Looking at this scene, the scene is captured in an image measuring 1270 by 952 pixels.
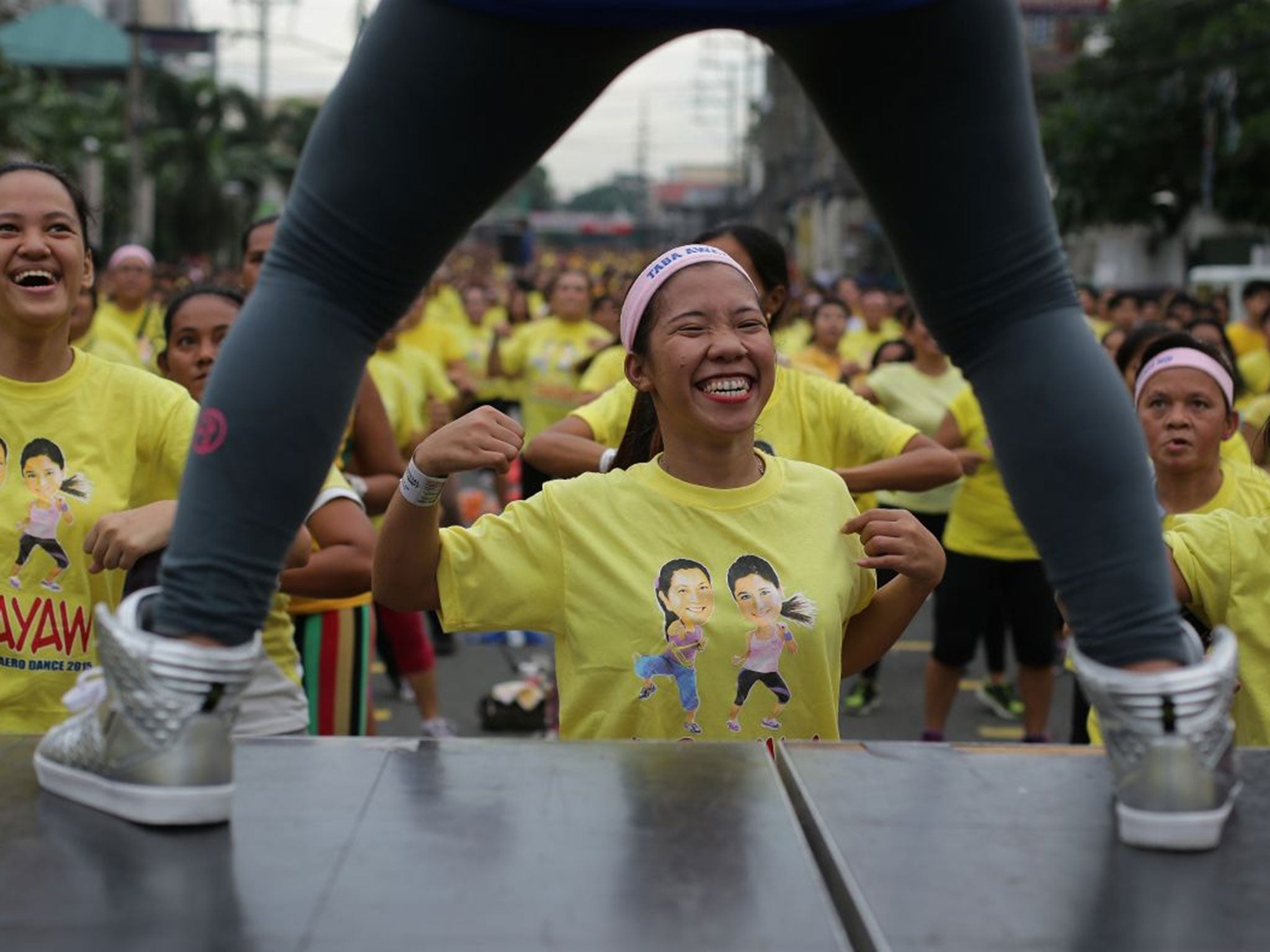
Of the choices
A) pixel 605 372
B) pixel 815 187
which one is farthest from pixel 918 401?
pixel 815 187

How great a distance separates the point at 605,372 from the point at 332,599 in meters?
3.81

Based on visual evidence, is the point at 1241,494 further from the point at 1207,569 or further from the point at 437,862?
the point at 437,862

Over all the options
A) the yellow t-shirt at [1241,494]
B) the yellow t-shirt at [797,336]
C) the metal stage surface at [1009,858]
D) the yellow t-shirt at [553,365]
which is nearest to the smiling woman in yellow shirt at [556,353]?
the yellow t-shirt at [553,365]

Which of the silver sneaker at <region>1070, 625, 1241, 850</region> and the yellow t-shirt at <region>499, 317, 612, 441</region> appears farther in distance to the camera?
the yellow t-shirt at <region>499, 317, 612, 441</region>

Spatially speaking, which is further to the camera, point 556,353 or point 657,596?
point 556,353

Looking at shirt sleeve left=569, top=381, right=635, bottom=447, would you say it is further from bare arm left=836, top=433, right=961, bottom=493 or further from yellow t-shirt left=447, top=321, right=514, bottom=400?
yellow t-shirt left=447, top=321, right=514, bottom=400

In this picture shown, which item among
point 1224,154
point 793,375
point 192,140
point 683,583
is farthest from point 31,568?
point 192,140

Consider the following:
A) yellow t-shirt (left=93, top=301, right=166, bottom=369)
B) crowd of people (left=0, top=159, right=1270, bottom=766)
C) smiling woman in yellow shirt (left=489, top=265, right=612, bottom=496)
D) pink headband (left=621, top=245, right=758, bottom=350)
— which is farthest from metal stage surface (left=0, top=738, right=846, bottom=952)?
smiling woman in yellow shirt (left=489, top=265, right=612, bottom=496)

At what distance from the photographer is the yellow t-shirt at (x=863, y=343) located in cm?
1470

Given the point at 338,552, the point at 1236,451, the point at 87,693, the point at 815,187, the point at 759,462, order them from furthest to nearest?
the point at 815,187 → the point at 1236,451 → the point at 338,552 → the point at 759,462 → the point at 87,693

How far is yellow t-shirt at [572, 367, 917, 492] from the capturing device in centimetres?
538

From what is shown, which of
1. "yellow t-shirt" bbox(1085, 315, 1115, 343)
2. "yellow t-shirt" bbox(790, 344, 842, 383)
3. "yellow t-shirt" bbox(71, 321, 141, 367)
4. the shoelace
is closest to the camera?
the shoelace

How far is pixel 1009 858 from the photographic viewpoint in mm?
2281

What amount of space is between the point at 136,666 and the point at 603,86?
0.91 meters
